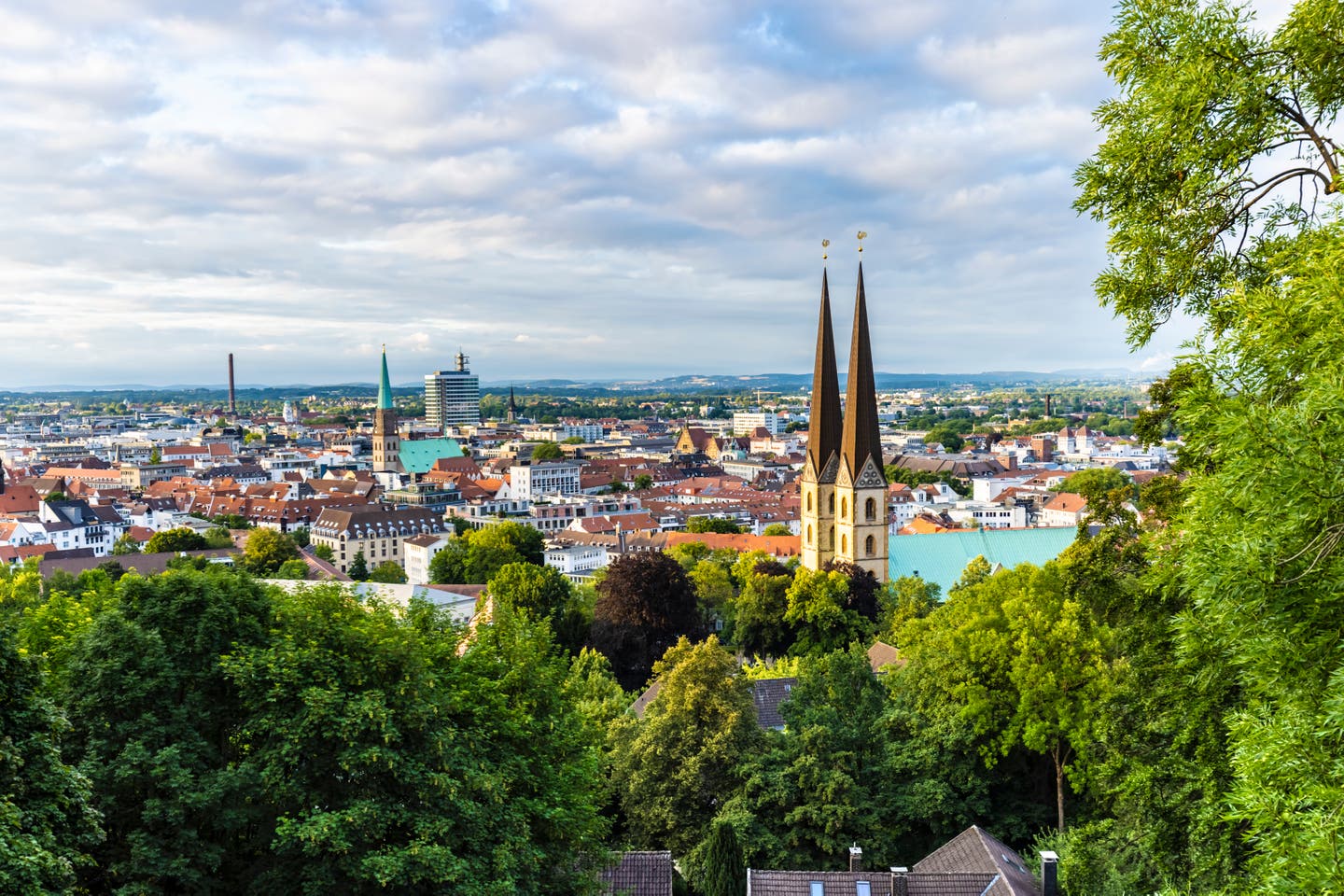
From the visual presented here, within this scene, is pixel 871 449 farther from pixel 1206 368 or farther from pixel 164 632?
pixel 1206 368

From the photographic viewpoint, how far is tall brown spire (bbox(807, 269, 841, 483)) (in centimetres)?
5050

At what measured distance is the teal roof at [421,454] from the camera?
160 m

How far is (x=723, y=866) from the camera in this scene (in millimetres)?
20609

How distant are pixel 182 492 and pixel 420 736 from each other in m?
119

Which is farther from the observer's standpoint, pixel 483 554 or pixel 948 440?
pixel 948 440

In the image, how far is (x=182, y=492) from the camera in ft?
390

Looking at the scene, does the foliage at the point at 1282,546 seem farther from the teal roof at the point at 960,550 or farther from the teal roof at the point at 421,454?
the teal roof at the point at 421,454

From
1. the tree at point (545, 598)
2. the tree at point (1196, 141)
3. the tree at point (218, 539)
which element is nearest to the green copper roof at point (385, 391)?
the tree at point (218, 539)

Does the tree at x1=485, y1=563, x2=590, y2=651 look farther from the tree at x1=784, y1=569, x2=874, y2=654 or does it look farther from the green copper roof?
the green copper roof

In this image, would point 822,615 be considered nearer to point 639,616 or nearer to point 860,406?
point 639,616

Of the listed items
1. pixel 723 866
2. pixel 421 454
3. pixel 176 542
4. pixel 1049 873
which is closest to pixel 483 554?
pixel 176 542

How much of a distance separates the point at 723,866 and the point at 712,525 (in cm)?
6272

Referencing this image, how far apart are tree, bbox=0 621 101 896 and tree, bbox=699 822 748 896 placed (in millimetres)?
12888

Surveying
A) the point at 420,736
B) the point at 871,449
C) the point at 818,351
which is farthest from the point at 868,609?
the point at 420,736
